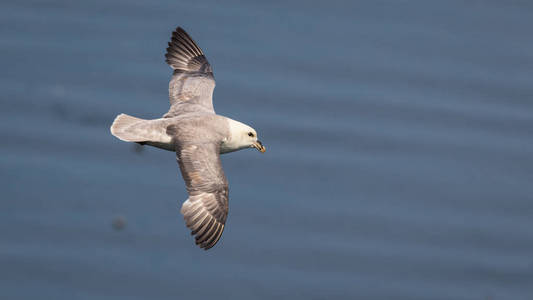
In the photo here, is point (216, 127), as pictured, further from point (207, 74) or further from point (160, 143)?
point (207, 74)

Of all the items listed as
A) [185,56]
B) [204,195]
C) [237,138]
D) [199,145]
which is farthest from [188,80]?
[204,195]

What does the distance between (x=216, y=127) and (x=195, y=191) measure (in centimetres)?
79

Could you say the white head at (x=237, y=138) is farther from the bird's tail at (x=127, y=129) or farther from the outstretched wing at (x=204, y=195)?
the bird's tail at (x=127, y=129)

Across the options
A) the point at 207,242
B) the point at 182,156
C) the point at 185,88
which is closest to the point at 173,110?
the point at 185,88

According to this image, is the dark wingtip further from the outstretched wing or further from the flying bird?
the outstretched wing

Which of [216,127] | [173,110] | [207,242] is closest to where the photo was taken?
[207,242]

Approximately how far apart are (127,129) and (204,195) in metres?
1.12

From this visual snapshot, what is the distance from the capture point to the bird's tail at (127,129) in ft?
26.7

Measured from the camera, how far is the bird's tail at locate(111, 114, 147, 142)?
8.15m

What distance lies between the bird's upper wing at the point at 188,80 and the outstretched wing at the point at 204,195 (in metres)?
1.08

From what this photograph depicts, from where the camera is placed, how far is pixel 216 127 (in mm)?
8336

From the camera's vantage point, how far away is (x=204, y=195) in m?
7.93

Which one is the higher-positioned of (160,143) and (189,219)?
(160,143)

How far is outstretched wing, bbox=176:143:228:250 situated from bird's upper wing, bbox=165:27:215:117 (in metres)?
1.08
